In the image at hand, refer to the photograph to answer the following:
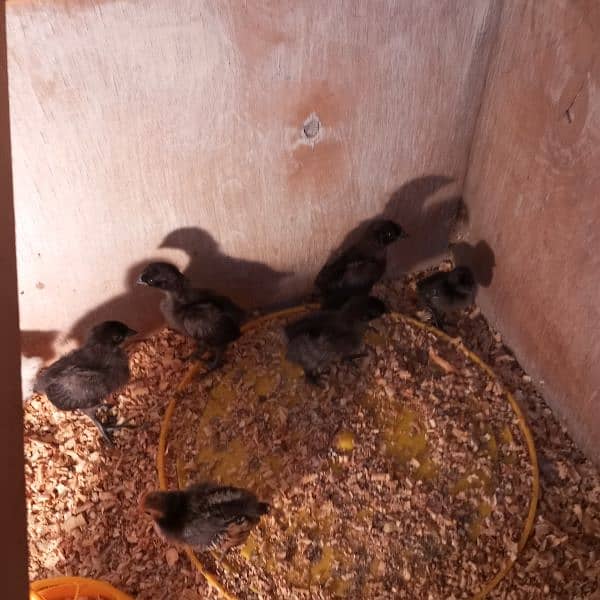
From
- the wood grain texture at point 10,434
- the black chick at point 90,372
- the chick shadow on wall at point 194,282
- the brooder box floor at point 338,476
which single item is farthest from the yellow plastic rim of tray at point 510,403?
the wood grain texture at point 10,434

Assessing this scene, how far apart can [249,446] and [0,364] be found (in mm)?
1624

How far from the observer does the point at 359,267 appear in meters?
2.41

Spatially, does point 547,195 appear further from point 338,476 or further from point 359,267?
point 338,476

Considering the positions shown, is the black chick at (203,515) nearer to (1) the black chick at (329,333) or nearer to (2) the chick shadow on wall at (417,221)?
(1) the black chick at (329,333)

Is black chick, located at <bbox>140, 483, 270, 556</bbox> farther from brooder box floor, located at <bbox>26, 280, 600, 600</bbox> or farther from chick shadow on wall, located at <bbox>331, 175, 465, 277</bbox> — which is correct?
chick shadow on wall, located at <bbox>331, 175, 465, 277</bbox>

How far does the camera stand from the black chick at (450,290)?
8.11 feet

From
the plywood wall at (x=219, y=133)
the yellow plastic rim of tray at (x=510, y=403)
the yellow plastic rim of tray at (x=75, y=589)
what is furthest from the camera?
the yellow plastic rim of tray at (x=510, y=403)

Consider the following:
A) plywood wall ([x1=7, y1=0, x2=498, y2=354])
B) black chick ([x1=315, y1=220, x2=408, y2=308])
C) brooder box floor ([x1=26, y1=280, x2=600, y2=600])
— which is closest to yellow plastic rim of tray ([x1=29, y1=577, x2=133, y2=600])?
brooder box floor ([x1=26, y1=280, x2=600, y2=600])

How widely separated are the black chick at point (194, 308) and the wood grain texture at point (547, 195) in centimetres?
103

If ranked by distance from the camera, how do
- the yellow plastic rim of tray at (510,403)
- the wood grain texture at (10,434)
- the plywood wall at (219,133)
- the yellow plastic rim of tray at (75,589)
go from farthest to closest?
the yellow plastic rim of tray at (510,403)
the yellow plastic rim of tray at (75,589)
the plywood wall at (219,133)
the wood grain texture at (10,434)

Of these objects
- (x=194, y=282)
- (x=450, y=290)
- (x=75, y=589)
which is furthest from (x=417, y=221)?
(x=75, y=589)

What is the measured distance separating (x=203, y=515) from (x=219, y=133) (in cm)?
115

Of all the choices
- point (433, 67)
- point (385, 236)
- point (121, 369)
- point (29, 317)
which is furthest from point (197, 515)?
point (433, 67)

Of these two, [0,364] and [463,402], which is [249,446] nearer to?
[463,402]
